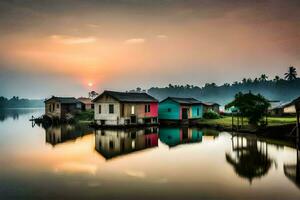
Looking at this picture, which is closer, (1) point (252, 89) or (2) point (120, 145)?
(2) point (120, 145)

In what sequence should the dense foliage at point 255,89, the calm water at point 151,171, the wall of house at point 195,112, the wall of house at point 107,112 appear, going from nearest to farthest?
1. the calm water at point 151,171
2. the wall of house at point 107,112
3. the wall of house at point 195,112
4. the dense foliage at point 255,89

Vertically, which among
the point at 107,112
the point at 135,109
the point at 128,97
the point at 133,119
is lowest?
the point at 133,119

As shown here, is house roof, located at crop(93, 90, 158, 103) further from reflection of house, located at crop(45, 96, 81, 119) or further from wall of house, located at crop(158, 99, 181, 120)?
reflection of house, located at crop(45, 96, 81, 119)

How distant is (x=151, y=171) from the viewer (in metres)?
19.2

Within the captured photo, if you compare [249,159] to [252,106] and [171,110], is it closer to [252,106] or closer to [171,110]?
[252,106]

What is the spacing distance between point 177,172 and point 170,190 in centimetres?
395

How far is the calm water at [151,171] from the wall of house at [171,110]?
→ 23590 mm

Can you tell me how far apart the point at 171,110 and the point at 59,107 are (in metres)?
26.6

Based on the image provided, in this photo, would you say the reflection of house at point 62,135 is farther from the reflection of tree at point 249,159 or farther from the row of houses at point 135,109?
the reflection of tree at point 249,159

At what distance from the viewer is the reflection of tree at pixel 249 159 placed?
18.7 metres

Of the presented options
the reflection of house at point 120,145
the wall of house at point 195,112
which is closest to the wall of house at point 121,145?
the reflection of house at point 120,145

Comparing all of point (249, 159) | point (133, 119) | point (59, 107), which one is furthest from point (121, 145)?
point (59, 107)

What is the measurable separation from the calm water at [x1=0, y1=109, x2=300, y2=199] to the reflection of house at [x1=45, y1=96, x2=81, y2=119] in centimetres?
3488

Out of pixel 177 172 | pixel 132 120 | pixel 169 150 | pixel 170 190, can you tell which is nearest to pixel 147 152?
pixel 169 150
